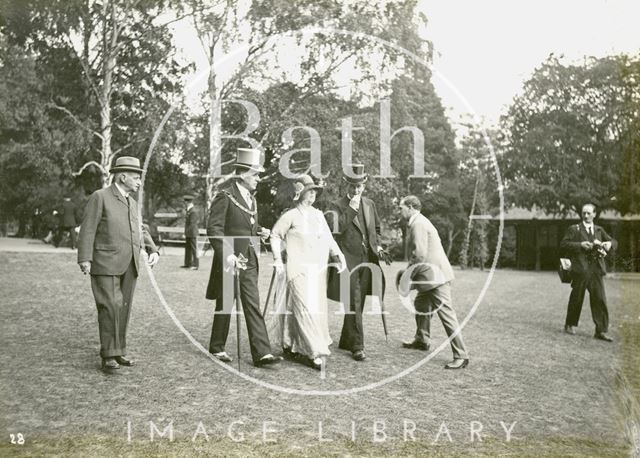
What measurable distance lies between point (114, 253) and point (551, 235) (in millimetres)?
5785

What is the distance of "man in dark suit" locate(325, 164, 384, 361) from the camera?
7.08 metres

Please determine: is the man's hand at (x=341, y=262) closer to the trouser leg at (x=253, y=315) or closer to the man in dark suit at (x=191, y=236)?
the trouser leg at (x=253, y=315)

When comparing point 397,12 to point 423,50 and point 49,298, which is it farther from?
point 49,298

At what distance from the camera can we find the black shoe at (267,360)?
6.06 meters

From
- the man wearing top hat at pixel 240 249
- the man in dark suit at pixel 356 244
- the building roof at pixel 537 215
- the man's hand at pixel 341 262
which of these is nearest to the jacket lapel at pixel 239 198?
the man wearing top hat at pixel 240 249

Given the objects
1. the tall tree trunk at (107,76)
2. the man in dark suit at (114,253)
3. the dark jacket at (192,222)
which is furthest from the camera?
the dark jacket at (192,222)

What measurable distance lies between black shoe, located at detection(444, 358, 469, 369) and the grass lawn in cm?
11

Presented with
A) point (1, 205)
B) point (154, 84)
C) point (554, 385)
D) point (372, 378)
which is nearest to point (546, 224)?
point (554, 385)

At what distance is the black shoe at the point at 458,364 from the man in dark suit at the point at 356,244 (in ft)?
3.82

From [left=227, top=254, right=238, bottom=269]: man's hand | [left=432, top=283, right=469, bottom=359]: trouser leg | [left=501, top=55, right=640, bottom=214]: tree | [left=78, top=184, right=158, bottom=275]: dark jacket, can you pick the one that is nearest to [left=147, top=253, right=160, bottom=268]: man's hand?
[left=78, top=184, right=158, bottom=275]: dark jacket

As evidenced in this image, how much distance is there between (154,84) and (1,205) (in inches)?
97.6

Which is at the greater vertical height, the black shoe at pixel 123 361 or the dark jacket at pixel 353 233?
the dark jacket at pixel 353 233

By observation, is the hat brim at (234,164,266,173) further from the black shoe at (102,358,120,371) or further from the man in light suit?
the black shoe at (102,358,120,371)

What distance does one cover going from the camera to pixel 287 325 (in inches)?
260
